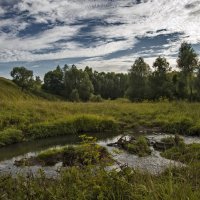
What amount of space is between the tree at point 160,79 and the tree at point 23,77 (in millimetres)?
46585

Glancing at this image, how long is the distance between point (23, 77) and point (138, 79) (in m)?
42.2

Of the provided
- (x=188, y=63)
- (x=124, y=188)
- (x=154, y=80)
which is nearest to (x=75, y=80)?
(x=154, y=80)

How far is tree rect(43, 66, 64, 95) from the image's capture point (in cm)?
10219

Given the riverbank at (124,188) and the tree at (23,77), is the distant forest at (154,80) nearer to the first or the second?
the tree at (23,77)

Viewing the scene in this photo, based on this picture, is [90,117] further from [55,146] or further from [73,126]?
[55,146]

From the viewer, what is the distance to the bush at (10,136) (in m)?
19.5

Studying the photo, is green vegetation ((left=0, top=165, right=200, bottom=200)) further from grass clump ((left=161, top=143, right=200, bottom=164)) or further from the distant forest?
the distant forest

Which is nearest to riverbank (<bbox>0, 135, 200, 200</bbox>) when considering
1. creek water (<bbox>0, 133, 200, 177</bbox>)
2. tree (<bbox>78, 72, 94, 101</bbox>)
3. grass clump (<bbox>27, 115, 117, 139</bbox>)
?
creek water (<bbox>0, 133, 200, 177</bbox>)

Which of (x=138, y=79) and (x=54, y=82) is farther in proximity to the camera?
(x=54, y=82)

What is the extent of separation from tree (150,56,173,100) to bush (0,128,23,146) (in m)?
35.9

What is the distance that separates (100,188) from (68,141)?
1546 cm

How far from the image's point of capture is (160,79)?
2128 inches

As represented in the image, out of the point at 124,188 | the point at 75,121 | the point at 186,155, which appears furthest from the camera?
the point at 75,121

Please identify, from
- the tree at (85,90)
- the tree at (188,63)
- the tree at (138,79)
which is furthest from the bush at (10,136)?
the tree at (85,90)
